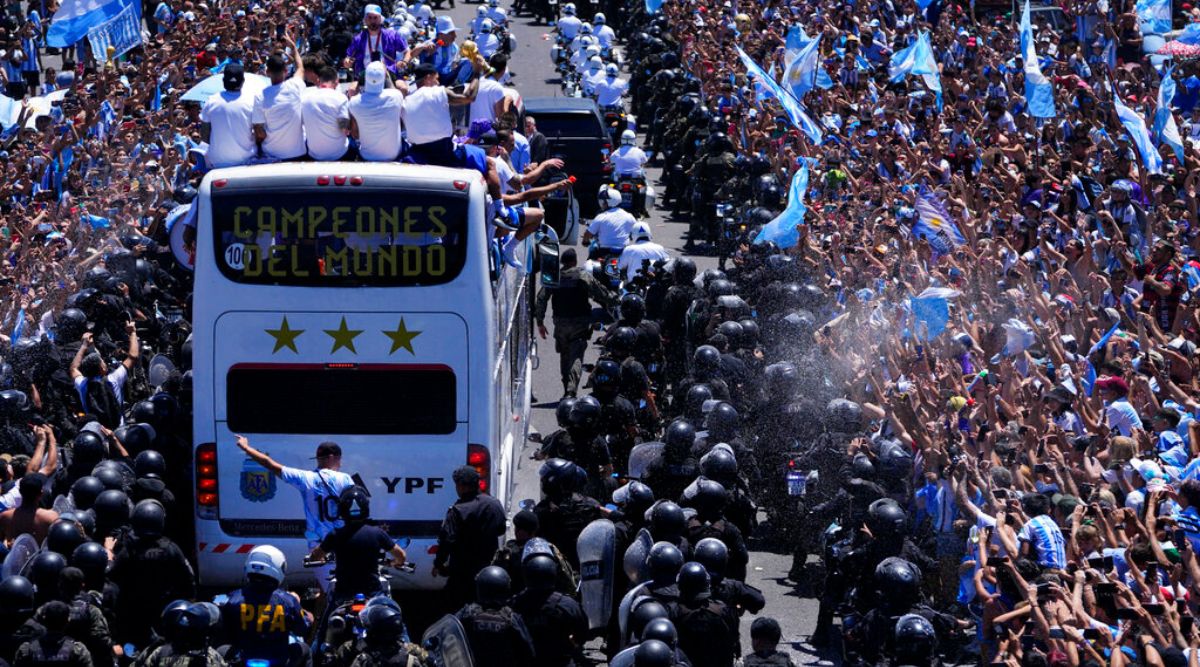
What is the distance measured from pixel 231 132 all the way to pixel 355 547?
3307mm

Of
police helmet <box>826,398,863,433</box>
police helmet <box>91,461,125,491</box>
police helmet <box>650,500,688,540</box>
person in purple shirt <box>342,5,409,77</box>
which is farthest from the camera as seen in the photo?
person in purple shirt <box>342,5,409,77</box>

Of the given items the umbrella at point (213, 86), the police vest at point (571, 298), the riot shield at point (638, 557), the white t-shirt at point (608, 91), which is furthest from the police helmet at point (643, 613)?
the white t-shirt at point (608, 91)

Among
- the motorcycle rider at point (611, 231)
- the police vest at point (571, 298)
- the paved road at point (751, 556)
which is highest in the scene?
the motorcycle rider at point (611, 231)

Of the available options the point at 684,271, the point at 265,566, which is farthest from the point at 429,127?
the point at 684,271

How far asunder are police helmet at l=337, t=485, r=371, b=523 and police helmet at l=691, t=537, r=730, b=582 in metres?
1.99

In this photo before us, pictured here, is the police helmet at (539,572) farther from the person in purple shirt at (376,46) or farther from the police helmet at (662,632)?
the person in purple shirt at (376,46)

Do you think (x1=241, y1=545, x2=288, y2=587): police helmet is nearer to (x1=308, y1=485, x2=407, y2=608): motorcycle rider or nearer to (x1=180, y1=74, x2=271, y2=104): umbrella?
(x1=308, y1=485, x2=407, y2=608): motorcycle rider

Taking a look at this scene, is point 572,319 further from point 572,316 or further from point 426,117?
point 426,117

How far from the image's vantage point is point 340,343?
12.4 meters

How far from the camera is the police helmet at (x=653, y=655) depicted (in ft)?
28.1

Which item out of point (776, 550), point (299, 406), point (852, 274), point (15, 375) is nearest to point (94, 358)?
point (15, 375)

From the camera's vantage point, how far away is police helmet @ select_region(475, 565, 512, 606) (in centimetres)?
975

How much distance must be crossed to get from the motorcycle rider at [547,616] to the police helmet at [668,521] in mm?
869

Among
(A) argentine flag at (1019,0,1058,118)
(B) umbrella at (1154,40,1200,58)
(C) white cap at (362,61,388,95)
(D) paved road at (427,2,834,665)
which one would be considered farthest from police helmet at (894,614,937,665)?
(B) umbrella at (1154,40,1200,58)
